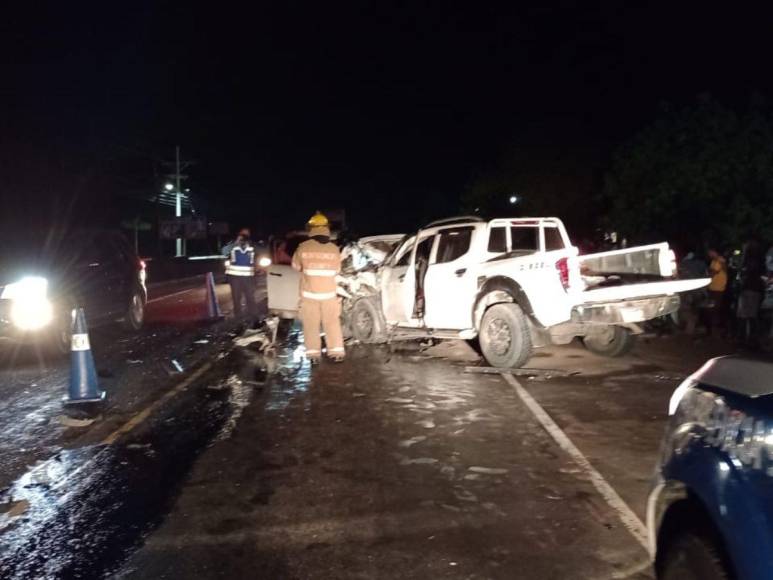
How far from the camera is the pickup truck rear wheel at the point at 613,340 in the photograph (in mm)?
11188

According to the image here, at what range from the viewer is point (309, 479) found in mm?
5898

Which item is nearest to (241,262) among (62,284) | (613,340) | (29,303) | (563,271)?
(62,284)

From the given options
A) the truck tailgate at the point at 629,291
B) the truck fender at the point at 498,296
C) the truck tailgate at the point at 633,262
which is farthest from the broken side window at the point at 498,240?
the truck tailgate at the point at 629,291

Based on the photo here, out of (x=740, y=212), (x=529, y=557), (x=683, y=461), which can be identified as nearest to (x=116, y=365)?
(x=529, y=557)

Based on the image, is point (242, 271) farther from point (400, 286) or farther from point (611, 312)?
Result: point (611, 312)

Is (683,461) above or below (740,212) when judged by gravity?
below

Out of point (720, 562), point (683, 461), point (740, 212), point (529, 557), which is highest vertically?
point (740, 212)

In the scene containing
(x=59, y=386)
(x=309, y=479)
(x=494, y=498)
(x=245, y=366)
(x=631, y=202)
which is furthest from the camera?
(x=631, y=202)

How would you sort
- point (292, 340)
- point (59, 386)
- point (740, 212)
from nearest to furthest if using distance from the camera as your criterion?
point (59, 386) → point (292, 340) → point (740, 212)

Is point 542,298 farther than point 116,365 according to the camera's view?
No

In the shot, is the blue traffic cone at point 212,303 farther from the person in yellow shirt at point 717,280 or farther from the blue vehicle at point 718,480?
the blue vehicle at point 718,480

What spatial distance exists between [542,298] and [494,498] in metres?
4.61

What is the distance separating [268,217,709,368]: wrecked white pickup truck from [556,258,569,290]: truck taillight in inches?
0.5

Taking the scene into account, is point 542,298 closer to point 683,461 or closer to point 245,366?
point 245,366
